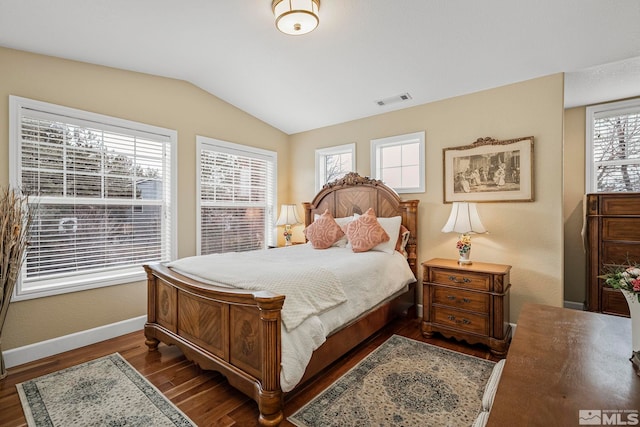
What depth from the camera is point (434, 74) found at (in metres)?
2.96

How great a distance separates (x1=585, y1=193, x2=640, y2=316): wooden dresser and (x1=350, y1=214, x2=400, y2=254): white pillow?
1872 mm

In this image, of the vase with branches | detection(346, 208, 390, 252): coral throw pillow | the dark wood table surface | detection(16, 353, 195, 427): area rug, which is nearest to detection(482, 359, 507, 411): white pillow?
the dark wood table surface

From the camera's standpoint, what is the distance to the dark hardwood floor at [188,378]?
185 cm

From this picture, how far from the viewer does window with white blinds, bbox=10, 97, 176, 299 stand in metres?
2.62

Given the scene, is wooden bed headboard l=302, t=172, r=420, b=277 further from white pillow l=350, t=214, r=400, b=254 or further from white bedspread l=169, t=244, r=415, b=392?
white bedspread l=169, t=244, r=415, b=392

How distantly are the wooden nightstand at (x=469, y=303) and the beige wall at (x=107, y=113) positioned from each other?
2.79 meters

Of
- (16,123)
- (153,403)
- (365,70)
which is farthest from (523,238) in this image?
(16,123)

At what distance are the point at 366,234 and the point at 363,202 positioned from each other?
2.44 feet

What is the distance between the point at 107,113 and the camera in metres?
2.98

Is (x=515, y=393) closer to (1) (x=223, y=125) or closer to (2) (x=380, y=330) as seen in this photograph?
(2) (x=380, y=330)

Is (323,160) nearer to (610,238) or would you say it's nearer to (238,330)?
(238,330)

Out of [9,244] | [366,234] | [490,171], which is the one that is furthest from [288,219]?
[9,244]

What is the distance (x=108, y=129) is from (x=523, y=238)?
13.9ft

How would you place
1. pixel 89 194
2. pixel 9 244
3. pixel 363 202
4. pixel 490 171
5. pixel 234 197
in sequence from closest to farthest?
pixel 9 244 → pixel 89 194 → pixel 490 171 → pixel 363 202 → pixel 234 197
